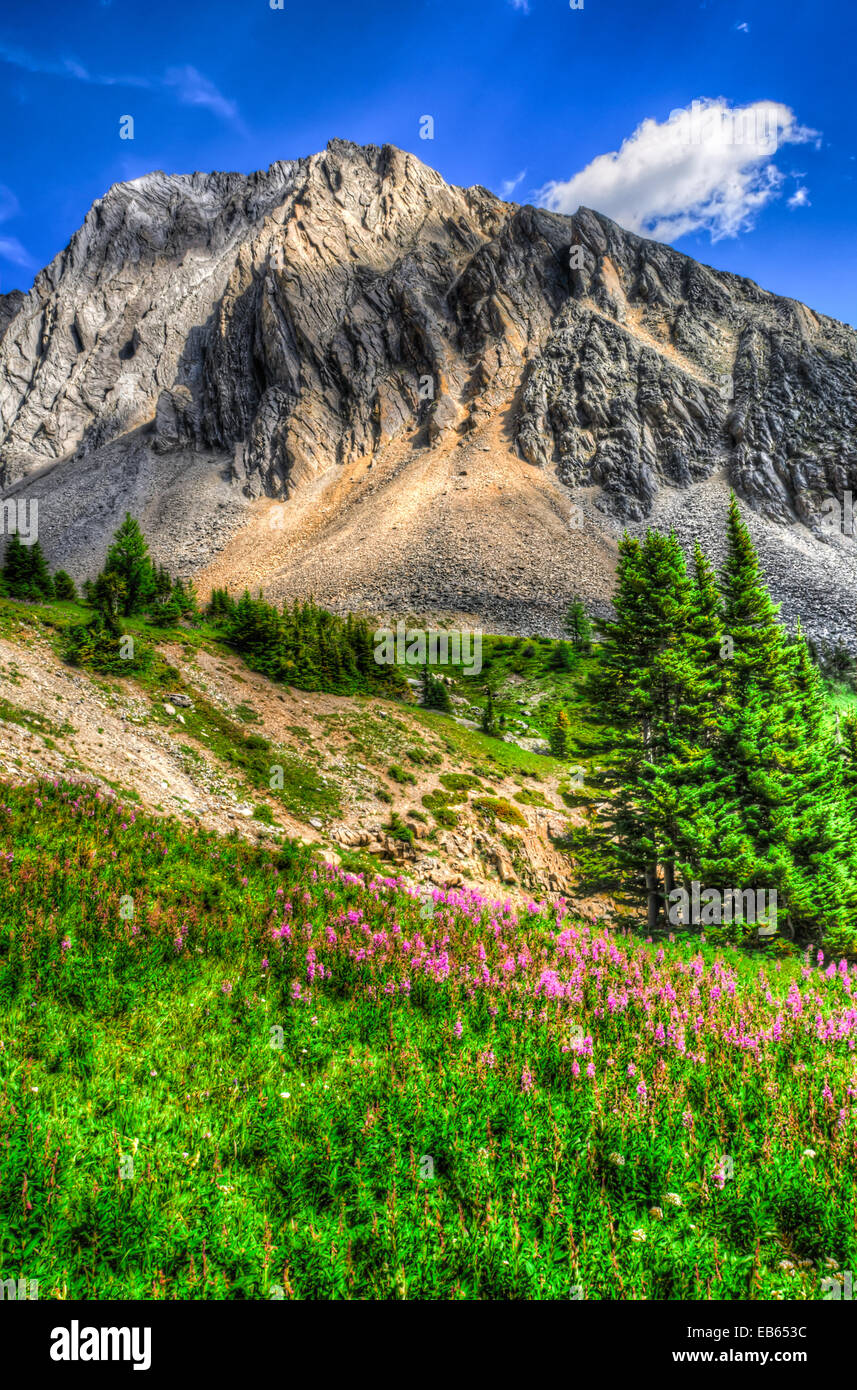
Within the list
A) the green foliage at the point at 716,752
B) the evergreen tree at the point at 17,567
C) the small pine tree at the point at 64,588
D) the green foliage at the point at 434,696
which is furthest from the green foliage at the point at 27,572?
the green foliage at the point at 716,752

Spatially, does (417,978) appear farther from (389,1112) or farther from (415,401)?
(415,401)

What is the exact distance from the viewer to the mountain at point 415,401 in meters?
108

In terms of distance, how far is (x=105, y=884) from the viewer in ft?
25.8

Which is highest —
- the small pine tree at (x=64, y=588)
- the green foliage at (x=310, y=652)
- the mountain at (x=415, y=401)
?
the mountain at (x=415, y=401)

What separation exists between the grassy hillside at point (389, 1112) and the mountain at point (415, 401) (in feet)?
288

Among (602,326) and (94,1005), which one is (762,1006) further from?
(602,326)

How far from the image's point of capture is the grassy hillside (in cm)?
321

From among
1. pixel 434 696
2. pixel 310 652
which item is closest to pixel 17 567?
pixel 310 652

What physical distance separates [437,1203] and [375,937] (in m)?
4.37

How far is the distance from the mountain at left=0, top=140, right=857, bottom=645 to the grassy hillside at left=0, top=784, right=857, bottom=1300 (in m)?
87.7

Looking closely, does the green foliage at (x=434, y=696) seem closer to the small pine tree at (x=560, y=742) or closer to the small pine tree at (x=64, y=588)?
the small pine tree at (x=560, y=742)

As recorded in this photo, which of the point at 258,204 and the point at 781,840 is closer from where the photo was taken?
the point at 781,840

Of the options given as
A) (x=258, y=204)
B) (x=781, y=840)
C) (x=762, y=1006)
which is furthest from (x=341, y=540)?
(x=258, y=204)

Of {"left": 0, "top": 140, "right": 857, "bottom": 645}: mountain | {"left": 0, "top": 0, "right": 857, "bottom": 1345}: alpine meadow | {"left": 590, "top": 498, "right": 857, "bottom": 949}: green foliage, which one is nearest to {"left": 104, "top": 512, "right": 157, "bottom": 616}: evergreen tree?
{"left": 0, "top": 0, "right": 857, "bottom": 1345}: alpine meadow
